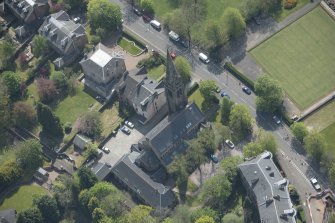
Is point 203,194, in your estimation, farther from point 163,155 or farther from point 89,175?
point 89,175

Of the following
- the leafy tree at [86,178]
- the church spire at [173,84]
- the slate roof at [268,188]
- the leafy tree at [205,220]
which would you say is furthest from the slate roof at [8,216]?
the slate roof at [268,188]

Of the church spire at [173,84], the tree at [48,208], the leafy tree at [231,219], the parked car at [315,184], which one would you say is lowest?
the tree at [48,208]

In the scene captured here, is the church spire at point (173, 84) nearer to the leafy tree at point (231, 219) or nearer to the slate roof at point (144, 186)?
the slate roof at point (144, 186)

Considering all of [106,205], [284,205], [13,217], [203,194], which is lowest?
[13,217]

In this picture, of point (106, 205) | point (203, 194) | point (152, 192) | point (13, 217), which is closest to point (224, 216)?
point (203, 194)

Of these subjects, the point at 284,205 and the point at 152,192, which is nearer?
the point at 284,205

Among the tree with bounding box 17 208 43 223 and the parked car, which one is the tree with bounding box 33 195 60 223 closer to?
the tree with bounding box 17 208 43 223

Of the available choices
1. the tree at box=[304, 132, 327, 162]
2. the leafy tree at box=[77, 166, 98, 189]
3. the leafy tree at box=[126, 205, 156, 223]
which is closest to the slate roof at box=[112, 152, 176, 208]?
the leafy tree at box=[126, 205, 156, 223]

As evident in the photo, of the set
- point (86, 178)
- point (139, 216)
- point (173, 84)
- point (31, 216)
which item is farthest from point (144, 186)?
point (31, 216)
